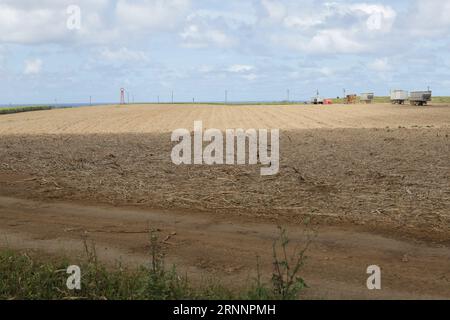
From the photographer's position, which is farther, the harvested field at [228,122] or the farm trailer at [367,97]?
the farm trailer at [367,97]

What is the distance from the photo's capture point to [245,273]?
731 centimetres

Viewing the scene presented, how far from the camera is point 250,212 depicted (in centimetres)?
1070

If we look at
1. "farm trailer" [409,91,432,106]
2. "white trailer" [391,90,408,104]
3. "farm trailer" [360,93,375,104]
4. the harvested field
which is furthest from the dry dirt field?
"farm trailer" [360,93,375,104]

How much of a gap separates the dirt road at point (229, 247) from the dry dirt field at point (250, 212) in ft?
0.09

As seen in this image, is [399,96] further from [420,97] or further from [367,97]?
[367,97]

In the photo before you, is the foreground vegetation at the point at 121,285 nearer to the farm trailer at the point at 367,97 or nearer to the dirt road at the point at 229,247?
the dirt road at the point at 229,247

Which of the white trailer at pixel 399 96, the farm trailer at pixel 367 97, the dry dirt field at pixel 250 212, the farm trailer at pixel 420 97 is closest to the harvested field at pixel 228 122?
the farm trailer at pixel 420 97

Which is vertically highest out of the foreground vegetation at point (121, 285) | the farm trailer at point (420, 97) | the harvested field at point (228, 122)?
the farm trailer at point (420, 97)

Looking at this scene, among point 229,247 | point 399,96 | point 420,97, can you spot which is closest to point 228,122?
point 229,247

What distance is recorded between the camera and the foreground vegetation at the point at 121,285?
6.20m

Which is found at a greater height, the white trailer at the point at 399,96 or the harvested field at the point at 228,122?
the white trailer at the point at 399,96

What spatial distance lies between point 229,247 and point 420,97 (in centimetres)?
6979

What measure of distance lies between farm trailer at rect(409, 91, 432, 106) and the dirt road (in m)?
68.0

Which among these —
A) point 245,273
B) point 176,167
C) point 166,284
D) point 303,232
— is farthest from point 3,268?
point 176,167
